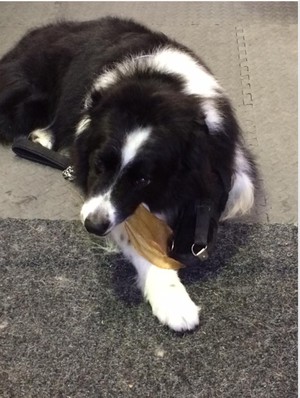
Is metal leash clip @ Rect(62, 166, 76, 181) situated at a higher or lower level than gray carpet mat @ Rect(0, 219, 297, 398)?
higher

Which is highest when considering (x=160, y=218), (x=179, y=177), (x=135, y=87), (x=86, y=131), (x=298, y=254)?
(x=135, y=87)

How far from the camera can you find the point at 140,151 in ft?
5.13

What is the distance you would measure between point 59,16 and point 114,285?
2.17m

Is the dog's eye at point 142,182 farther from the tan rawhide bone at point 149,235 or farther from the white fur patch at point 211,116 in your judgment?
the white fur patch at point 211,116

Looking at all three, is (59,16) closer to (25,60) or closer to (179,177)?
(25,60)

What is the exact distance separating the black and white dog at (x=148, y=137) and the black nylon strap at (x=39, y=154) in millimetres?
81

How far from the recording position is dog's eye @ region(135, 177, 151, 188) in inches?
63.4

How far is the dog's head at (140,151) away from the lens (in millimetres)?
1577

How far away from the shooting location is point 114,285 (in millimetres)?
1821

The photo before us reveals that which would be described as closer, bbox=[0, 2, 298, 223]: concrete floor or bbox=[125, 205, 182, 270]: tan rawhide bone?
bbox=[125, 205, 182, 270]: tan rawhide bone

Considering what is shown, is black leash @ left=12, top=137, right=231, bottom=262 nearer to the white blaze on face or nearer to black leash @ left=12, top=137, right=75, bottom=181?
the white blaze on face

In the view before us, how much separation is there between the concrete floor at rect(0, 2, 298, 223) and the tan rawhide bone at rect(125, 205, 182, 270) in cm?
38

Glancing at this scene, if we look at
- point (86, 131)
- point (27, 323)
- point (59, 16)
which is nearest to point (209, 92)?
point (86, 131)

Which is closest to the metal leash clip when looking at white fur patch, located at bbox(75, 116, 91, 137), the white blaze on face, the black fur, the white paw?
the black fur
